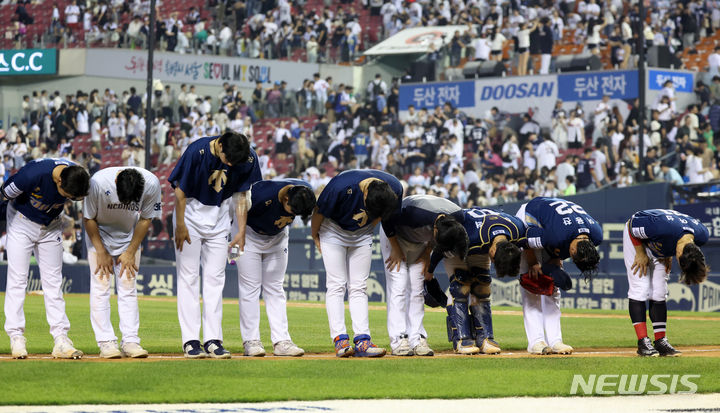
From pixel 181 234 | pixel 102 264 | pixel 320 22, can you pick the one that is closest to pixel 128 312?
pixel 102 264

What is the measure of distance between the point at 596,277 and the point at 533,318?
11.2m

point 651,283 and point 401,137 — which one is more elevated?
point 401,137

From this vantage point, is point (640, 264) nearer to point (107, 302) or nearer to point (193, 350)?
point (193, 350)

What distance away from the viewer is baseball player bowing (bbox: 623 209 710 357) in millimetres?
9984

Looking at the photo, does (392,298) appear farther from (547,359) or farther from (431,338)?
(431,338)

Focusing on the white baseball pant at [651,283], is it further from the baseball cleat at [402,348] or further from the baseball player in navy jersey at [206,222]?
the baseball player in navy jersey at [206,222]

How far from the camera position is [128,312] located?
9.46m

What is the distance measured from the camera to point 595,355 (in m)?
10.9

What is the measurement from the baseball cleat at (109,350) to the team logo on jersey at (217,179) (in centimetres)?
168

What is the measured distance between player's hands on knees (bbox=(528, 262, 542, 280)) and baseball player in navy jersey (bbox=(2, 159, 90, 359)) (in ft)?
14.1

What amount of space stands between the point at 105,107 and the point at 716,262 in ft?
71.5

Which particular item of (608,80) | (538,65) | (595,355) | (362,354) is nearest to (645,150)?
(608,80)

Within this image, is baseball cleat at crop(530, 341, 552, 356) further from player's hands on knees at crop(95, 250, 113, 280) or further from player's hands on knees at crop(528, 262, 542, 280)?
player's hands on knees at crop(95, 250, 113, 280)

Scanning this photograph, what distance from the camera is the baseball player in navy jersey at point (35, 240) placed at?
915 cm
